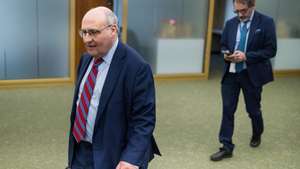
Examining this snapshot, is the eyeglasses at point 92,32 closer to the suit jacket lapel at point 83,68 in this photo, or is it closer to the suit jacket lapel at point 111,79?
the suit jacket lapel at point 111,79

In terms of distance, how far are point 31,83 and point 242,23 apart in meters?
3.41

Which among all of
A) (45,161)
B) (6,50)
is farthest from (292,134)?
(6,50)

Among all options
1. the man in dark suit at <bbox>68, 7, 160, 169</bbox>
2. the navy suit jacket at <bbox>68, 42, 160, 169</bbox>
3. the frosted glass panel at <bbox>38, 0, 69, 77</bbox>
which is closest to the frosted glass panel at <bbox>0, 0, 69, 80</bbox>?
the frosted glass panel at <bbox>38, 0, 69, 77</bbox>

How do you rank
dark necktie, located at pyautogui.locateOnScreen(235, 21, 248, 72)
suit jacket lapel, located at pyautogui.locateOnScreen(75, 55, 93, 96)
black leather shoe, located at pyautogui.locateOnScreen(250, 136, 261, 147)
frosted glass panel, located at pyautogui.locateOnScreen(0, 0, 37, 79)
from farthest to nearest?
frosted glass panel, located at pyautogui.locateOnScreen(0, 0, 37, 79)
black leather shoe, located at pyautogui.locateOnScreen(250, 136, 261, 147)
dark necktie, located at pyautogui.locateOnScreen(235, 21, 248, 72)
suit jacket lapel, located at pyautogui.locateOnScreen(75, 55, 93, 96)

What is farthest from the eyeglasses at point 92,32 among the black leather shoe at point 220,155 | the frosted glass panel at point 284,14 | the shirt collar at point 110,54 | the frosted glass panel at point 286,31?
the frosted glass panel at point 286,31

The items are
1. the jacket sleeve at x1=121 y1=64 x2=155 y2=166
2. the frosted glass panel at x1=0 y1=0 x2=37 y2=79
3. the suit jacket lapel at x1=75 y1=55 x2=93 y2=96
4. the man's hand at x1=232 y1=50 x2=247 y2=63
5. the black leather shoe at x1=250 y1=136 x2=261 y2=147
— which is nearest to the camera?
the jacket sleeve at x1=121 y1=64 x2=155 y2=166

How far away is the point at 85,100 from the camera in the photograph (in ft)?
7.20

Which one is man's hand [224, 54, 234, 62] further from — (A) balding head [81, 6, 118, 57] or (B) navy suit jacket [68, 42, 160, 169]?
(A) balding head [81, 6, 118, 57]

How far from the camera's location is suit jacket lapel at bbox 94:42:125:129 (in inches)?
82.5

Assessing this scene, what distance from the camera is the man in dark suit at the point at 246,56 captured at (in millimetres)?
3793

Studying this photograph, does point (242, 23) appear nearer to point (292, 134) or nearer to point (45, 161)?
point (292, 134)

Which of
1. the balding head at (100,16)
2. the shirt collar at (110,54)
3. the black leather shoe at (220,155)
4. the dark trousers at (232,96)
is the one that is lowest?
the black leather shoe at (220,155)

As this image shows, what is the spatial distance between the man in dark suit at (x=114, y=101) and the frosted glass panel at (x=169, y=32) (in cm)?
452

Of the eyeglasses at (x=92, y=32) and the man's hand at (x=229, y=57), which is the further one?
the man's hand at (x=229, y=57)
